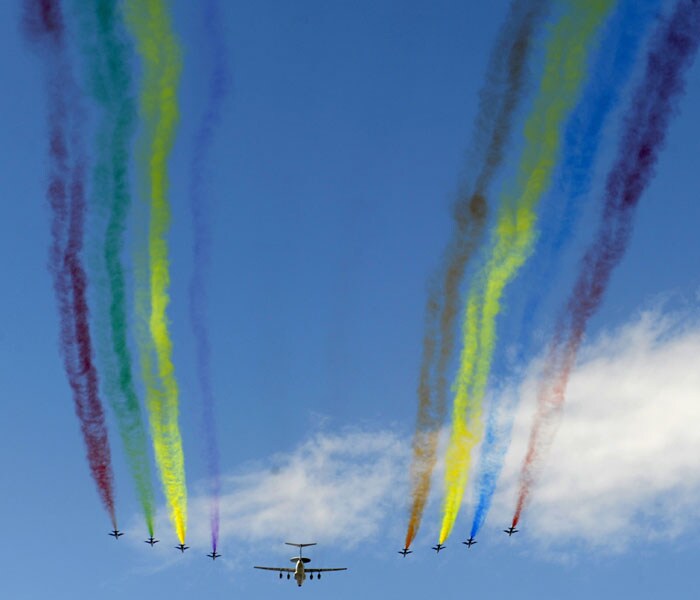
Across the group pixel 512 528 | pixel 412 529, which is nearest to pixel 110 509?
pixel 412 529

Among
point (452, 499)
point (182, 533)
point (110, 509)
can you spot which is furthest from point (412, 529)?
point (110, 509)

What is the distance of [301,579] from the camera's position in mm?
62156

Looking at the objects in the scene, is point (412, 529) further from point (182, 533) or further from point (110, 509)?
point (110, 509)

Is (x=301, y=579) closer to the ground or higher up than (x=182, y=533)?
higher up

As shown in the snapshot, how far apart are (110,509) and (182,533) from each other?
5.53 m

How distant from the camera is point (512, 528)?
49.5m

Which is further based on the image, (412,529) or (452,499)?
(412,529)

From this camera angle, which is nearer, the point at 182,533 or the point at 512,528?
the point at 182,533

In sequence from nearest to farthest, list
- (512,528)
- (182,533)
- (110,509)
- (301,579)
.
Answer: (110,509), (182,533), (512,528), (301,579)

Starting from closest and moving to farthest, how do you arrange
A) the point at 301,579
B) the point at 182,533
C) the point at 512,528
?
the point at 182,533
the point at 512,528
the point at 301,579

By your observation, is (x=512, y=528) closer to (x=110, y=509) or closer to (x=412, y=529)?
(x=412, y=529)

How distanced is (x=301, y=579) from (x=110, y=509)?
84.4 feet

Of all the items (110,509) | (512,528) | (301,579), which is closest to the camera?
(110,509)

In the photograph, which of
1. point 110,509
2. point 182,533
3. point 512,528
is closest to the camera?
point 110,509
